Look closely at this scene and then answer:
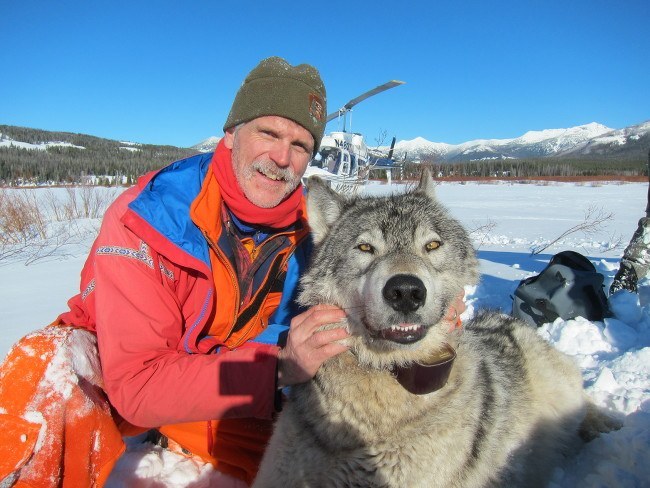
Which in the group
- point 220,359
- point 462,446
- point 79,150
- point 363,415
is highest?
point 79,150

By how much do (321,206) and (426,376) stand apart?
3.85 feet

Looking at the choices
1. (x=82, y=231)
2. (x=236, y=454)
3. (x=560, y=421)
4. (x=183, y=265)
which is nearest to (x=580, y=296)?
(x=560, y=421)

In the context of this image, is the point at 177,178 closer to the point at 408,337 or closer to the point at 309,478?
the point at 408,337

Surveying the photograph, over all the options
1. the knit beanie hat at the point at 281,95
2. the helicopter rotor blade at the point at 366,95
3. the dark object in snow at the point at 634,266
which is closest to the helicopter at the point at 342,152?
the helicopter rotor blade at the point at 366,95

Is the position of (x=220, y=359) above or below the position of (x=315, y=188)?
below

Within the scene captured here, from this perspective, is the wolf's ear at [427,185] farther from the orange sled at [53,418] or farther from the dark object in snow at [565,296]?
the orange sled at [53,418]

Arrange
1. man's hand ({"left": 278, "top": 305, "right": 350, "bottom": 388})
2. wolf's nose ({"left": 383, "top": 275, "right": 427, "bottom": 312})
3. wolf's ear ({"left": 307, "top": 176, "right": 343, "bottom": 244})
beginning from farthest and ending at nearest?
wolf's ear ({"left": 307, "top": 176, "right": 343, "bottom": 244}), man's hand ({"left": 278, "top": 305, "right": 350, "bottom": 388}), wolf's nose ({"left": 383, "top": 275, "right": 427, "bottom": 312})

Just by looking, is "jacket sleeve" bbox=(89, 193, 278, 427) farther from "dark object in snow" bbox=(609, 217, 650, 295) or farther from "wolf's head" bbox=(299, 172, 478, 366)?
"dark object in snow" bbox=(609, 217, 650, 295)

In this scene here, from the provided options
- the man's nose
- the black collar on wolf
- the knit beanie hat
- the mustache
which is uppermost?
the knit beanie hat

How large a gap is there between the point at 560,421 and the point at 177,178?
281 cm

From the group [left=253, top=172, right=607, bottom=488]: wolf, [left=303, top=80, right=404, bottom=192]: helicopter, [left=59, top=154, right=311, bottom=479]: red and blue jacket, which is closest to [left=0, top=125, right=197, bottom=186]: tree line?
[left=303, top=80, right=404, bottom=192]: helicopter

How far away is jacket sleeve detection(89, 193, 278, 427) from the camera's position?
2.02 m

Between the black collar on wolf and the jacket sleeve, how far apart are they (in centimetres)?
67

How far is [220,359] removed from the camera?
2084 mm
